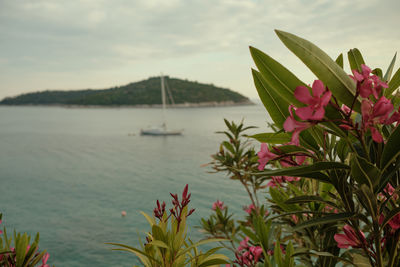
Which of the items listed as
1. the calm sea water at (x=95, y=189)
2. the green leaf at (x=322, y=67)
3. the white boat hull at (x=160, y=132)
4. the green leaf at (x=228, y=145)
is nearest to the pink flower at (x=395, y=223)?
the green leaf at (x=322, y=67)

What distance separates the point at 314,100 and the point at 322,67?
0.23 feet

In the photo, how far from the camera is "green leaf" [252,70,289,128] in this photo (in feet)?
2.31

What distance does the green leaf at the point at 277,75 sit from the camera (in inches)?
24.1

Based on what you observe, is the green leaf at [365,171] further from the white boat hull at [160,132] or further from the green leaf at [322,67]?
the white boat hull at [160,132]

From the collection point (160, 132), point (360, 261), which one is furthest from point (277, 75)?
point (160, 132)

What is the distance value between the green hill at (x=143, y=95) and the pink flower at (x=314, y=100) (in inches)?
3088

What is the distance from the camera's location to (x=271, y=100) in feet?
2.35

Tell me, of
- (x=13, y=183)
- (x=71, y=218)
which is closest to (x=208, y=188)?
(x=71, y=218)

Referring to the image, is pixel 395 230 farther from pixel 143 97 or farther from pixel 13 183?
pixel 143 97

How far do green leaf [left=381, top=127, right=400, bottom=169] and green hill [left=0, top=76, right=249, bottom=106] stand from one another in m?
78.4

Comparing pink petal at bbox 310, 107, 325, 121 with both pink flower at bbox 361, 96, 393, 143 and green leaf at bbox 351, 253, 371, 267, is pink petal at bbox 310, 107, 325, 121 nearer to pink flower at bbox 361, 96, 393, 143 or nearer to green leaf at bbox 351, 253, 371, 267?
pink flower at bbox 361, 96, 393, 143

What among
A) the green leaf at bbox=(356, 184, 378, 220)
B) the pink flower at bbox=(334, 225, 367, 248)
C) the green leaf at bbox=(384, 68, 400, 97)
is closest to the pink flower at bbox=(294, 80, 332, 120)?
the green leaf at bbox=(356, 184, 378, 220)

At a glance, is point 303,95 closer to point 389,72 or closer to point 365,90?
point 365,90

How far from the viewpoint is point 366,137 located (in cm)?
68
